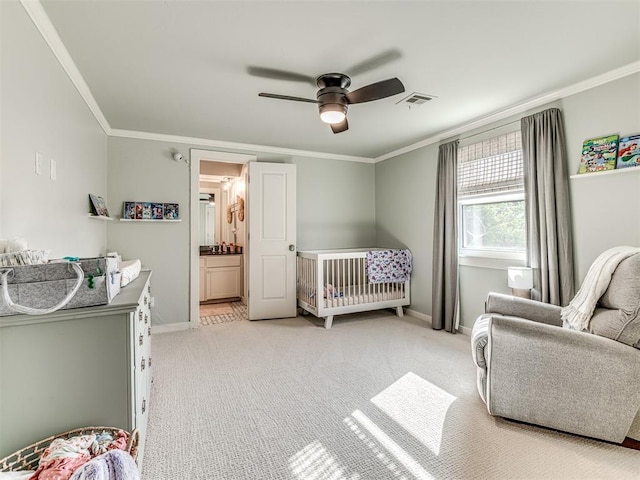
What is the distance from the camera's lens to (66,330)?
1102 mm

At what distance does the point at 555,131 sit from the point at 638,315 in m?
1.69

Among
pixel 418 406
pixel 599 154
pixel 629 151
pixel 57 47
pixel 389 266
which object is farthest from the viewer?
pixel 389 266

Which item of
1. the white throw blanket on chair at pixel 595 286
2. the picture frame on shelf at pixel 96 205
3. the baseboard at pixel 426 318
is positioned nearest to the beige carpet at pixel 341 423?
the baseboard at pixel 426 318

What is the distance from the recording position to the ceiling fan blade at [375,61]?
2.06 m

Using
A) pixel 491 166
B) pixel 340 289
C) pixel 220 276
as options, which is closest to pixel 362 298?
pixel 340 289

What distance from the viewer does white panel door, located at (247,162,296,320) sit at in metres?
4.16

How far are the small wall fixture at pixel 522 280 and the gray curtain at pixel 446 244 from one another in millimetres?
809

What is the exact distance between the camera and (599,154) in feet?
7.87

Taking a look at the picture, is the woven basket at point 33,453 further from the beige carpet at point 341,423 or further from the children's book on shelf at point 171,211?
the children's book on shelf at point 171,211

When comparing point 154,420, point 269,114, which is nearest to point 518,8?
point 269,114

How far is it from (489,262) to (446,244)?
0.53 meters

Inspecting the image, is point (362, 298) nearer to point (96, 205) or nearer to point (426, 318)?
point (426, 318)

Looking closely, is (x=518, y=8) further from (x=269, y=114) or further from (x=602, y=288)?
(x=269, y=114)

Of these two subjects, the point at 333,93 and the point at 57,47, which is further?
the point at 333,93
